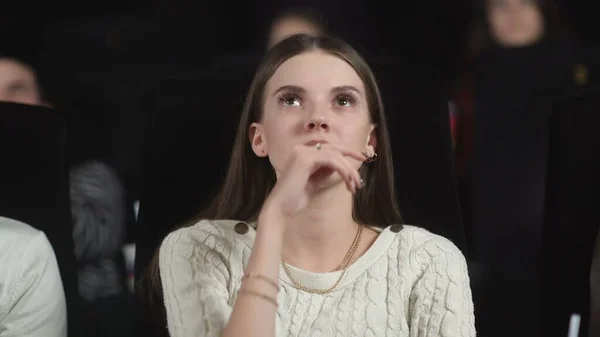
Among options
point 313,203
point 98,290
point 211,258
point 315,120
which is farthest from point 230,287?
point 98,290

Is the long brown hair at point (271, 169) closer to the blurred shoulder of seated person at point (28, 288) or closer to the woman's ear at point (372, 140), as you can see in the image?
the woman's ear at point (372, 140)

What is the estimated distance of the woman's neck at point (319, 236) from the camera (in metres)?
1.39

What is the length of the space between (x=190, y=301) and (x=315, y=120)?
34 cm

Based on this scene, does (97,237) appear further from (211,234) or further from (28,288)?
(211,234)

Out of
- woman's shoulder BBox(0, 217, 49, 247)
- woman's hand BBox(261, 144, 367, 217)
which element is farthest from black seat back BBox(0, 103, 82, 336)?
woman's hand BBox(261, 144, 367, 217)

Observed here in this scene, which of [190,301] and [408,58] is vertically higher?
[408,58]

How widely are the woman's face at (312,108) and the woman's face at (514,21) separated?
0.88 meters

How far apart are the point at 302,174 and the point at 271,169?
214 mm

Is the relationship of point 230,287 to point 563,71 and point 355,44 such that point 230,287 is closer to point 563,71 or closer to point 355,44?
point 355,44

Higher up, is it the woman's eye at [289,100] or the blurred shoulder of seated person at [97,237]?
the woman's eye at [289,100]

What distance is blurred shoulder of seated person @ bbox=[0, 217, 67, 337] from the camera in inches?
56.4

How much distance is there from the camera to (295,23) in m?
2.02

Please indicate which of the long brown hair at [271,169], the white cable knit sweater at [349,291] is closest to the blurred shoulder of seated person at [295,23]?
the long brown hair at [271,169]

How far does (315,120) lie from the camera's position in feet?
4.35
